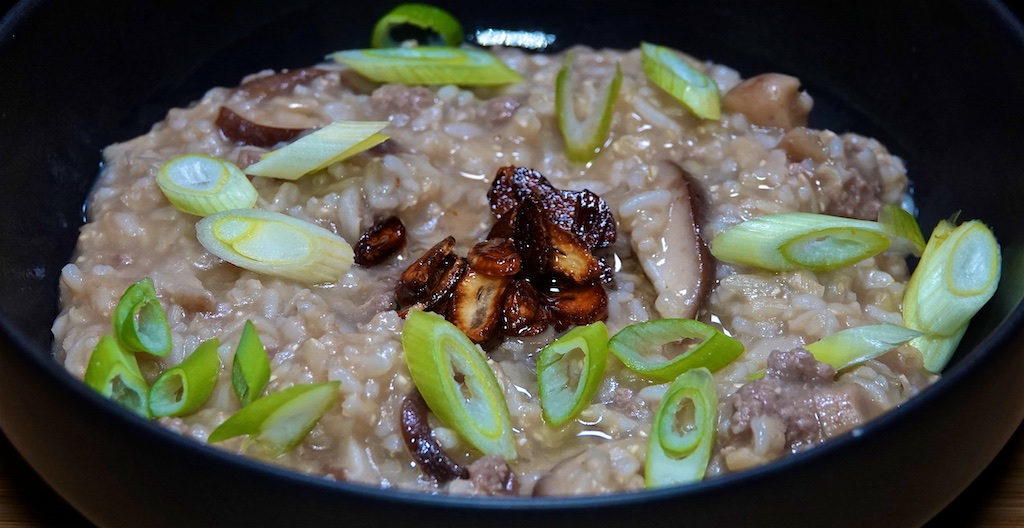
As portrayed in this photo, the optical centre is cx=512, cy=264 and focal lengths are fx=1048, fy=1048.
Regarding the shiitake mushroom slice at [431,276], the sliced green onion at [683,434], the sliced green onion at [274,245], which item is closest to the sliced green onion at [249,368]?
the sliced green onion at [274,245]

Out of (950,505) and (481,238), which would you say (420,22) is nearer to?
(481,238)

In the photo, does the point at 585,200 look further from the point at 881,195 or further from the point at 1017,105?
the point at 1017,105

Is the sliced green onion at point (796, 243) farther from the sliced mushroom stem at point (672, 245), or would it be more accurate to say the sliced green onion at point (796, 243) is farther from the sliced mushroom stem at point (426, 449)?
the sliced mushroom stem at point (426, 449)

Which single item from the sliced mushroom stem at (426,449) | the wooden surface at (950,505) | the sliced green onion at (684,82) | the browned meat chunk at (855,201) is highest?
the sliced green onion at (684,82)

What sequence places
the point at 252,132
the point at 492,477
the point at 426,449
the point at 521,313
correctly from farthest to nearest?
1. the point at 252,132
2. the point at 521,313
3. the point at 426,449
4. the point at 492,477

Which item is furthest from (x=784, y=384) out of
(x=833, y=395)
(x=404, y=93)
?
(x=404, y=93)

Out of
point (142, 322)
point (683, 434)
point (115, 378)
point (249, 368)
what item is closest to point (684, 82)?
point (683, 434)
